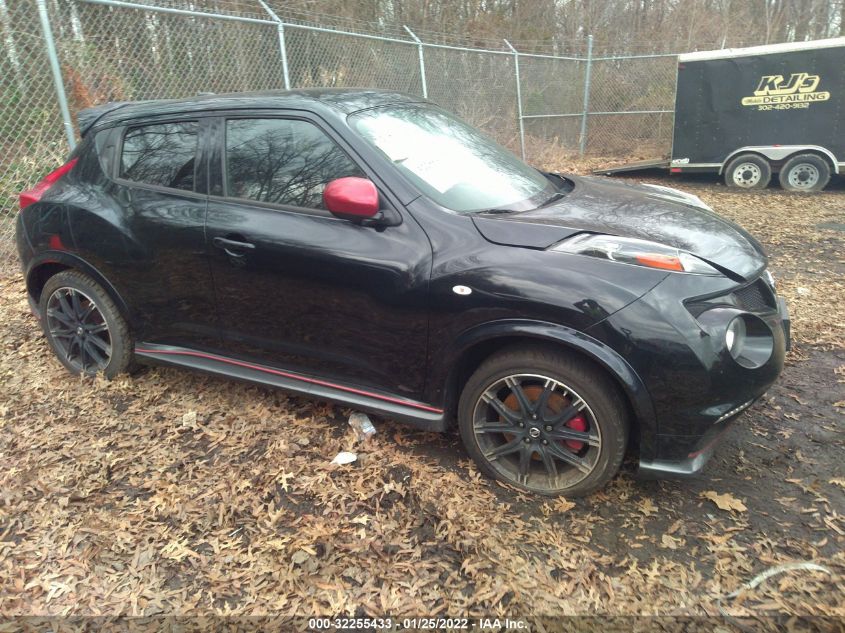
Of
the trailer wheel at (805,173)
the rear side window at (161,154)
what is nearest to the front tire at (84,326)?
the rear side window at (161,154)

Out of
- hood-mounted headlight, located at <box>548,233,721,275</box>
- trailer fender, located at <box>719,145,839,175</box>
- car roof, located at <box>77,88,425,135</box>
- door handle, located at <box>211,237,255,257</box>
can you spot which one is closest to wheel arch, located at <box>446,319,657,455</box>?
hood-mounted headlight, located at <box>548,233,721,275</box>

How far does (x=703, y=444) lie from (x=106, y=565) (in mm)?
2557

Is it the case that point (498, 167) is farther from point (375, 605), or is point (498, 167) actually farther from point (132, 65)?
point (132, 65)

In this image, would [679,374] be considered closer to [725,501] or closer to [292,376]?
[725,501]

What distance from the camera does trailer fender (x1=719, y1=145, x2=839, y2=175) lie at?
31.8ft

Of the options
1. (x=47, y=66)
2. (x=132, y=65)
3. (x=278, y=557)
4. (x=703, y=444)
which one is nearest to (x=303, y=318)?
(x=278, y=557)

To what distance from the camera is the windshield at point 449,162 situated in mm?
→ 2871

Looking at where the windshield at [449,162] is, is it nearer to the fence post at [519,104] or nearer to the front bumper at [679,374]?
the front bumper at [679,374]

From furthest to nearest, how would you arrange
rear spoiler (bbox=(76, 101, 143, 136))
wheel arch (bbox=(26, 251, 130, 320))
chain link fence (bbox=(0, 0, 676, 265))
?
chain link fence (bbox=(0, 0, 676, 265))
rear spoiler (bbox=(76, 101, 143, 136))
wheel arch (bbox=(26, 251, 130, 320))

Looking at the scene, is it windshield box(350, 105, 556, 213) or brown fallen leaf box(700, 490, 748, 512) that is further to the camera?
windshield box(350, 105, 556, 213)

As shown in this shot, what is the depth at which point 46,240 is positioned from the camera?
12.0ft

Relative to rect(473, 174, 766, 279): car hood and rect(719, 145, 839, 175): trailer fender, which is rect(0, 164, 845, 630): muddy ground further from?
rect(719, 145, 839, 175): trailer fender

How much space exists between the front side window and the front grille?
1.80m

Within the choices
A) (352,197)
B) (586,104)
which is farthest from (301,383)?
(586,104)
